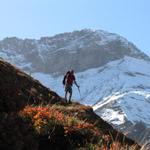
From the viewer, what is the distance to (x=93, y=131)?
38.5 feet

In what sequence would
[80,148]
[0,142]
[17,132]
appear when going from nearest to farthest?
1. [0,142]
2. [17,132]
3. [80,148]

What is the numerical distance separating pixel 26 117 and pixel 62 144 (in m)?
0.94

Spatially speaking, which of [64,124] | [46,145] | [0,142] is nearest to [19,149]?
[0,142]

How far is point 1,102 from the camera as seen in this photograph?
38.0 feet

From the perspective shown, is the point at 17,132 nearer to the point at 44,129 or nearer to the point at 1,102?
the point at 44,129

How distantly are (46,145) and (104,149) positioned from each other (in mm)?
1255

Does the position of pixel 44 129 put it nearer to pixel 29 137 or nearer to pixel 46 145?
pixel 46 145

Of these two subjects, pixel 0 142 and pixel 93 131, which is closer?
pixel 0 142

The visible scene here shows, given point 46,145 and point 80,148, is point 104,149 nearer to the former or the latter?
point 80,148

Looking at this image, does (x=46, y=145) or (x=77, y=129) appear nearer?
(x=46, y=145)

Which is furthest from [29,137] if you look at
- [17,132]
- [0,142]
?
[0,142]

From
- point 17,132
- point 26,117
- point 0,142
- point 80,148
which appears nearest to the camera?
point 0,142

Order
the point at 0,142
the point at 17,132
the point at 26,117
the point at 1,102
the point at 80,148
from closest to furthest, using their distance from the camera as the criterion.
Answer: the point at 0,142
the point at 17,132
the point at 80,148
the point at 26,117
the point at 1,102

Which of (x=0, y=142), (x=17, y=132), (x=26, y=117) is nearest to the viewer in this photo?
(x=0, y=142)
